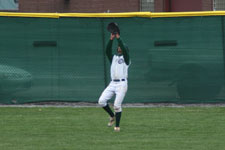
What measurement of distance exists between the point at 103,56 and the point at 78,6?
327 inches

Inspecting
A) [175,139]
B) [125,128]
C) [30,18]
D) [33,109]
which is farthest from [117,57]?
[30,18]

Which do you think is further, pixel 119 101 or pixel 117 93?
pixel 117 93

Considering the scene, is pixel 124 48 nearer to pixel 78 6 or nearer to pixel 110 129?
pixel 110 129

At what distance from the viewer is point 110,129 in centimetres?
1055

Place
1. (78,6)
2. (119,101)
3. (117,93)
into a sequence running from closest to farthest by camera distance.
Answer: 1. (119,101)
2. (117,93)
3. (78,6)

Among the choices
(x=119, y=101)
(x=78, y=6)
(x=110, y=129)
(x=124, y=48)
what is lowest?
(x=110, y=129)

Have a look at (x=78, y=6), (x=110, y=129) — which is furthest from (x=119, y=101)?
(x=78, y=6)

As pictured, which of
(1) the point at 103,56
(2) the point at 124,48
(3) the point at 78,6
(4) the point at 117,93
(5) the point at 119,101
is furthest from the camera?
(3) the point at 78,6

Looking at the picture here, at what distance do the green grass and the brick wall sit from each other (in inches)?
357

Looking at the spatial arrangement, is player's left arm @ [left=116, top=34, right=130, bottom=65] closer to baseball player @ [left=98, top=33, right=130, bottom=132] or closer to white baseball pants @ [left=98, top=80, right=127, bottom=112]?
baseball player @ [left=98, top=33, right=130, bottom=132]

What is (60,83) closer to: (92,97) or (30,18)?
(92,97)

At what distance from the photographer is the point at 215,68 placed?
48.1 feet

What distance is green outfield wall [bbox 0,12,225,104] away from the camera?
14719 millimetres

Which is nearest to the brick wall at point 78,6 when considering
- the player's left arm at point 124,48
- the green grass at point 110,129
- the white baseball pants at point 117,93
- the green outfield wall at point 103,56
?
the green outfield wall at point 103,56
